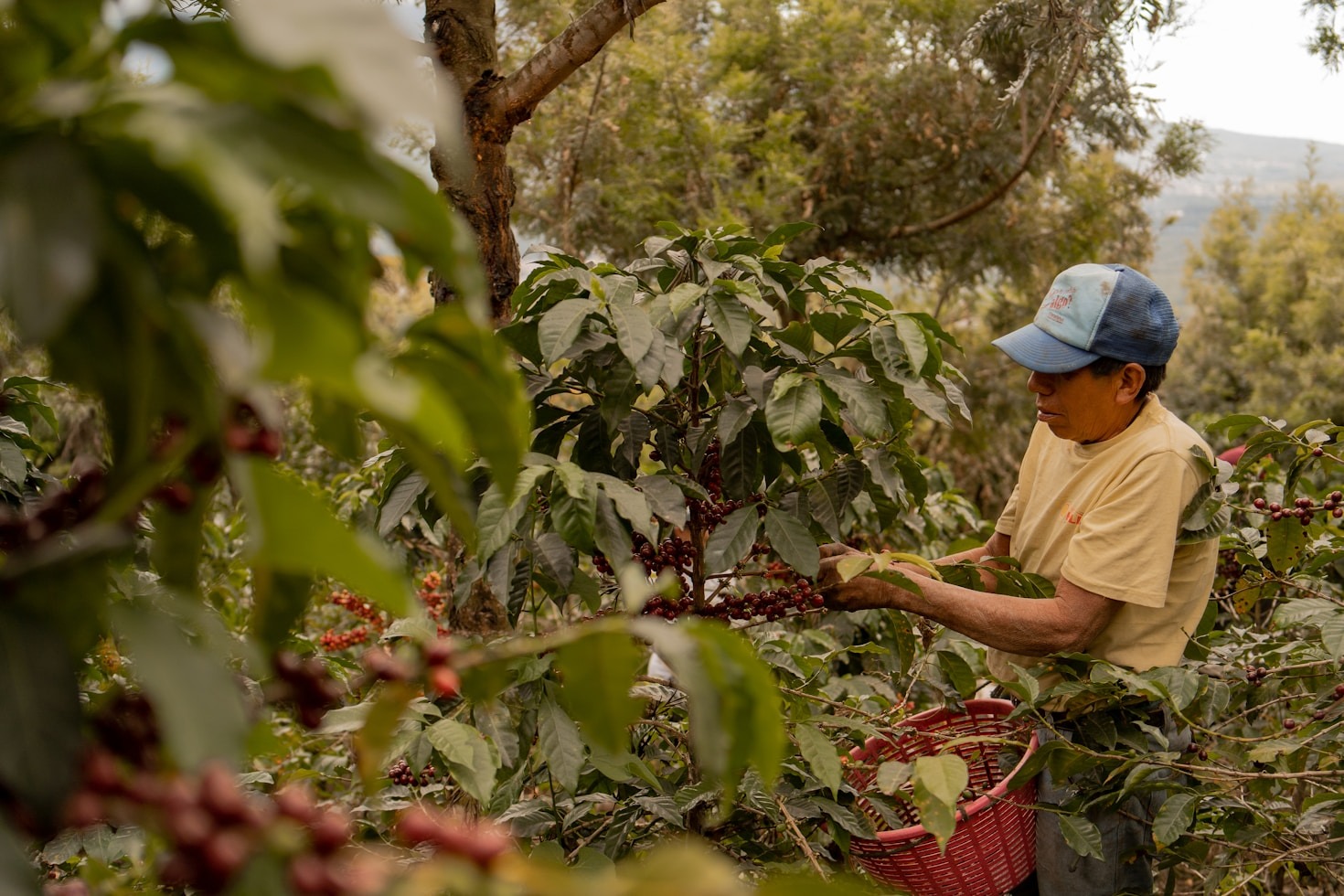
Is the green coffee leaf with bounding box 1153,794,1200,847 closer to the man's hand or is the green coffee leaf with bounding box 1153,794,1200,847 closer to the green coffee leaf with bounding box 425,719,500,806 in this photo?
the man's hand

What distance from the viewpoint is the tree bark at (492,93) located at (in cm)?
192

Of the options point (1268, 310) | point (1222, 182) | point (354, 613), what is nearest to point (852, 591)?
point (354, 613)

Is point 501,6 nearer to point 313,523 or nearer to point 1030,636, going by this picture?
point 1030,636

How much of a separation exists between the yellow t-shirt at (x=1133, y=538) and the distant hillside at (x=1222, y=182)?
23.7 feet

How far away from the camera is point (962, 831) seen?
1679mm

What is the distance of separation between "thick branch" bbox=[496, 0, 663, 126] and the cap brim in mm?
892

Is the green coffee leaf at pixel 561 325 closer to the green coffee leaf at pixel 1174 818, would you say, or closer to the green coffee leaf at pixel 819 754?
the green coffee leaf at pixel 819 754

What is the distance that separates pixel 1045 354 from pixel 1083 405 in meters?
0.12

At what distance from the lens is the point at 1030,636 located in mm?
1700

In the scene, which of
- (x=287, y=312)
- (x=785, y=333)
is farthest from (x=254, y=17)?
(x=785, y=333)

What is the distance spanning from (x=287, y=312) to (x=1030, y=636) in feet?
5.10

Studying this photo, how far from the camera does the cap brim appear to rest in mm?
1811

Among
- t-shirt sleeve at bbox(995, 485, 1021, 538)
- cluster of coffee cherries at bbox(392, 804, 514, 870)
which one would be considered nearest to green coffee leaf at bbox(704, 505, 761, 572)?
t-shirt sleeve at bbox(995, 485, 1021, 538)

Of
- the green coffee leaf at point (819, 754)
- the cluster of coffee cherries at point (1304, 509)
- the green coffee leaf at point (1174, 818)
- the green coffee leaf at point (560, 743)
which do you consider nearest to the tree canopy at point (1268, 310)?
the cluster of coffee cherries at point (1304, 509)
